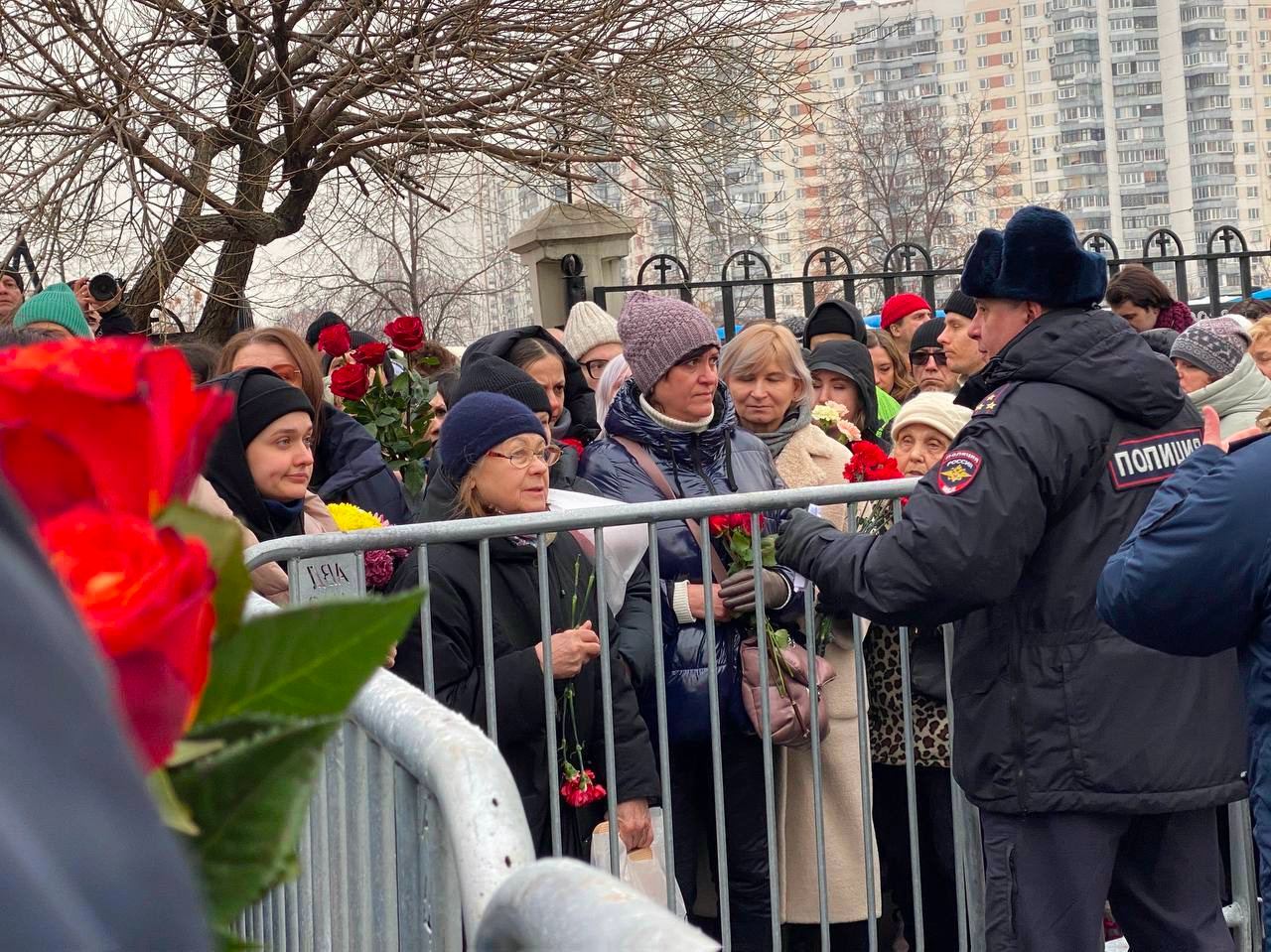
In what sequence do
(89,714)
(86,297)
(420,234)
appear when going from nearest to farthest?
(89,714), (86,297), (420,234)

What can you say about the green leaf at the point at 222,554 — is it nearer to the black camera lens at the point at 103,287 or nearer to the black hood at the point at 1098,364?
the black hood at the point at 1098,364

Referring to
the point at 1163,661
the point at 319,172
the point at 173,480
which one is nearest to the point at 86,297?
the point at 319,172

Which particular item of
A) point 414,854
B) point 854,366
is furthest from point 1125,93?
point 414,854

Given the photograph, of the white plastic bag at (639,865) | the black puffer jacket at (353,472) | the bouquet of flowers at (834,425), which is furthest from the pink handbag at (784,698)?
the bouquet of flowers at (834,425)

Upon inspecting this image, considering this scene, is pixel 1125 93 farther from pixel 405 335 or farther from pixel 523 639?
pixel 523 639

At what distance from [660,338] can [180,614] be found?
12.3ft

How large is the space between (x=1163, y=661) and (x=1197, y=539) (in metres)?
0.72

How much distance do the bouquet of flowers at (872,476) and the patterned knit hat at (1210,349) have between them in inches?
82.6

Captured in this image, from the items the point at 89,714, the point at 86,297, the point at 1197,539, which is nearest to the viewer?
the point at 89,714

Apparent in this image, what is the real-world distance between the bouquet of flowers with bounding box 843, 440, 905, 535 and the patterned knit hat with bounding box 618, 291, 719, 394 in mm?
595

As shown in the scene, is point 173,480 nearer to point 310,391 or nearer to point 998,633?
point 998,633

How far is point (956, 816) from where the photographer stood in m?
3.70

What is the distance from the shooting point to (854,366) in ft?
19.0

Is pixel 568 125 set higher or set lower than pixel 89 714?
higher
